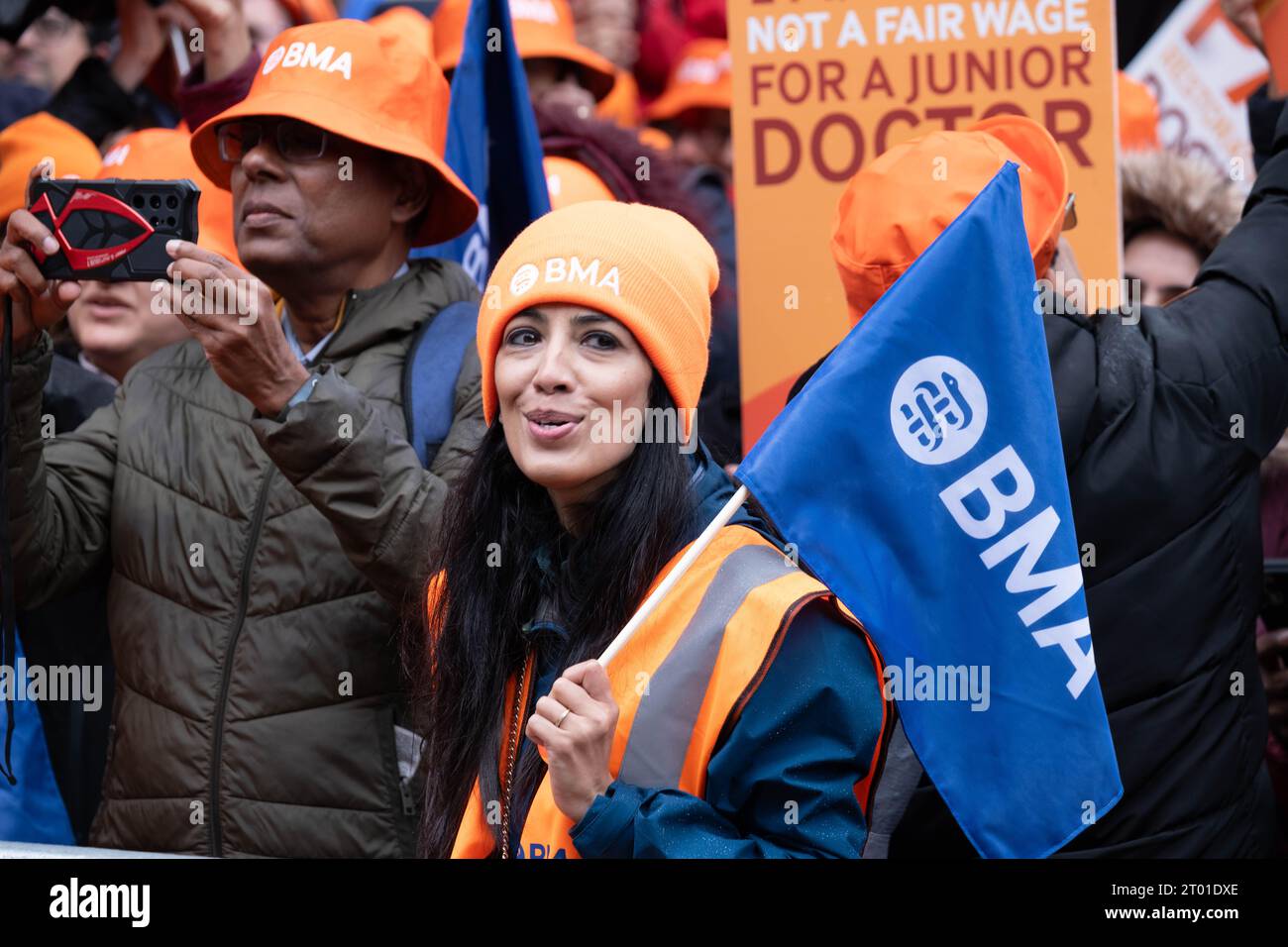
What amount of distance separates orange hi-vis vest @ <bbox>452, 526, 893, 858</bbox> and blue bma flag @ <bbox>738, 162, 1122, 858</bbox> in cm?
11

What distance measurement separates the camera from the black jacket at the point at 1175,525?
9.59 feet

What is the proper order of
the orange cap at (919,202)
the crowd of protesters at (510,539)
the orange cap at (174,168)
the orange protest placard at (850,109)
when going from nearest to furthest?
the crowd of protesters at (510,539) → the orange cap at (919,202) → the orange protest placard at (850,109) → the orange cap at (174,168)

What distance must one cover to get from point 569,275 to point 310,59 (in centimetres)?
114

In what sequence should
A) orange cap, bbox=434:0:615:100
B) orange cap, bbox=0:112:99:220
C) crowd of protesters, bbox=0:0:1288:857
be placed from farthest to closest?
orange cap, bbox=434:0:615:100
orange cap, bbox=0:112:99:220
crowd of protesters, bbox=0:0:1288:857

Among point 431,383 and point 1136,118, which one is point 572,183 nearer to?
point 431,383

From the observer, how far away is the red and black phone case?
112 inches

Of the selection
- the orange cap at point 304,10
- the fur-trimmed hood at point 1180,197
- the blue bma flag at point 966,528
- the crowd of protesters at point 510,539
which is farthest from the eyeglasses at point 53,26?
the blue bma flag at point 966,528

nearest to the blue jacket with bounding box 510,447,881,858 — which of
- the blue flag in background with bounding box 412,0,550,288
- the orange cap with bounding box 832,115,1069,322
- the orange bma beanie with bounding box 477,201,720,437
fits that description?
the orange bma beanie with bounding box 477,201,720,437

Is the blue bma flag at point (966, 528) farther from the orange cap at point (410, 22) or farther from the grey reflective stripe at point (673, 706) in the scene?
the orange cap at point (410, 22)

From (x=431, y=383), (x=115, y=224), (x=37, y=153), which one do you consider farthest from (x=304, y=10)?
(x=115, y=224)

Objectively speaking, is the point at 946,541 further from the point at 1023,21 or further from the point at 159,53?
the point at 159,53

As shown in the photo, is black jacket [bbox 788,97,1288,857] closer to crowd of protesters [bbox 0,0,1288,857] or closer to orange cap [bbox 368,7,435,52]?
crowd of protesters [bbox 0,0,1288,857]

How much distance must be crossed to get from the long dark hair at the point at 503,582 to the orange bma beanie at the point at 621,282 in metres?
0.07

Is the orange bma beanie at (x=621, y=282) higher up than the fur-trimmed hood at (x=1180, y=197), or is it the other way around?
the fur-trimmed hood at (x=1180, y=197)
